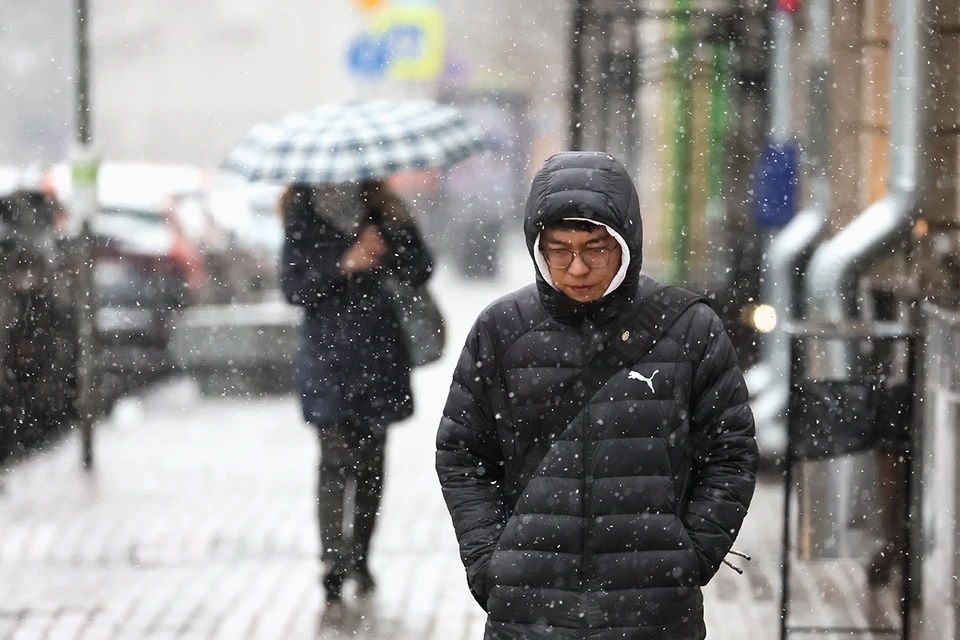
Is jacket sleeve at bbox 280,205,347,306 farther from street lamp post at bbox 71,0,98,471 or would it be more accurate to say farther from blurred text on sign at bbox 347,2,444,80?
street lamp post at bbox 71,0,98,471

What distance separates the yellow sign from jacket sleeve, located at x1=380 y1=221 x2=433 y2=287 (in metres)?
0.70

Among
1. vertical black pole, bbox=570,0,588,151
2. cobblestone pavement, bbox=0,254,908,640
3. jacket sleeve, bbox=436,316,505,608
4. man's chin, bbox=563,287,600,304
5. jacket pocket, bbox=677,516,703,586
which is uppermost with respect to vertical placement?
vertical black pole, bbox=570,0,588,151

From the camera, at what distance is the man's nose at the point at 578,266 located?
296 centimetres

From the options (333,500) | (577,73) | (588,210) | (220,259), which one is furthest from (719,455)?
(220,259)

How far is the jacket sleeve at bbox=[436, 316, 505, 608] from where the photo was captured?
3100 millimetres

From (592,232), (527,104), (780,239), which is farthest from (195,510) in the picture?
(592,232)

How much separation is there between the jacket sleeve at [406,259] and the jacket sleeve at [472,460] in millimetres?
2283

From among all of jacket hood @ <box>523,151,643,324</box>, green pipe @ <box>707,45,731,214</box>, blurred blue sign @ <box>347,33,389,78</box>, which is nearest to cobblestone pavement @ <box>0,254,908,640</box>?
blurred blue sign @ <box>347,33,389,78</box>

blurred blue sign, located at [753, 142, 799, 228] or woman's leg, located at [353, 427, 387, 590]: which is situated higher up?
blurred blue sign, located at [753, 142, 799, 228]

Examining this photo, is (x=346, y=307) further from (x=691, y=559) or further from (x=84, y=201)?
(x=691, y=559)

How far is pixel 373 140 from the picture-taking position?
5.32m

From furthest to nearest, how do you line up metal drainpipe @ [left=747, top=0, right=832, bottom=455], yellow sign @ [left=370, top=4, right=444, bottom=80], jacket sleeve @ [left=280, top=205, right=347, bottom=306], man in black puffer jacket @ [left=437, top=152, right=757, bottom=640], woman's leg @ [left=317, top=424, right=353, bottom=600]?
metal drainpipe @ [left=747, top=0, right=832, bottom=455] < yellow sign @ [left=370, top=4, right=444, bottom=80] < woman's leg @ [left=317, top=424, right=353, bottom=600] < jacket sleeve @ [left=280, top=205, right=347, bottom=306] < man in black puffer jacket @ [left=437, top=152, right=757, bottom=640]

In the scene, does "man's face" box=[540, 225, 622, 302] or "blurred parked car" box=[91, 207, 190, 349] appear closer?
"man's face" box=[540, 225, 622, 302]

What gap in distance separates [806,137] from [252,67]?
2302mm
